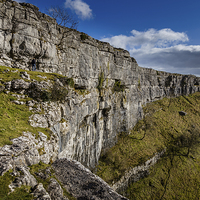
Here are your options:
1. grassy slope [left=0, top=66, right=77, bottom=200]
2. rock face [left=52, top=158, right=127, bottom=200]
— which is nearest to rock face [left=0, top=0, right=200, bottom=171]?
grassy slope [left=0, top=66, right=77, bottom=200]

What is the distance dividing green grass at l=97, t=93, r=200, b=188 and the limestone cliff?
223 cm

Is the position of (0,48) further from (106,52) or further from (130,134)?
(130,134)

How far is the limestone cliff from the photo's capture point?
10.8 meters

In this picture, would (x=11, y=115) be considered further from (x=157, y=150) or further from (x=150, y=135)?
(x=150, y=135)

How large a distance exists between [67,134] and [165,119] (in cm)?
3951

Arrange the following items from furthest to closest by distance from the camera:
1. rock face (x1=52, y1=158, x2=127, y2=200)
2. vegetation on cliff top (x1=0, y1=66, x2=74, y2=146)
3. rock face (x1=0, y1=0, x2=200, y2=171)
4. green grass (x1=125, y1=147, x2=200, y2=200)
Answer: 1. green grass (x1=125, y1=147, x2=200, y2=200)
2. rock face (x1=0, y1=0, x2=200, y2=171)
3. vegetation on cliff top (x1=0, y1=66, x2=74, y2=146)
4. rock face (x1=52, y1=158, x2=127, y2=200)

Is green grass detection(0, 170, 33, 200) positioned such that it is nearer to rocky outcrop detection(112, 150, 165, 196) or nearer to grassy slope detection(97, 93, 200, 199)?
grassy slope detection(97, 93, 200, 199)

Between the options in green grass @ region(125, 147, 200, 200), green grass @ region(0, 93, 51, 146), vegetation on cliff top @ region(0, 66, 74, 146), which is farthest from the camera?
green grass @ region(125, 147, 200, 200)

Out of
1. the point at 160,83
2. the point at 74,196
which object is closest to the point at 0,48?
the point at 74,196

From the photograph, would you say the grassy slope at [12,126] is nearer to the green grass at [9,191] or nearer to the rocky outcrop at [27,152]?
the green grass at [9,191]

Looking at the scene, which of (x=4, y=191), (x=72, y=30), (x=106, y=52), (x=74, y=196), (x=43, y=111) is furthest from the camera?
(x=106, y=52)

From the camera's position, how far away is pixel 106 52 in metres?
25.3

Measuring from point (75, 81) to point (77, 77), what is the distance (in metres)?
0.98

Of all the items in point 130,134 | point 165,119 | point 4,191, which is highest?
point 4,191
